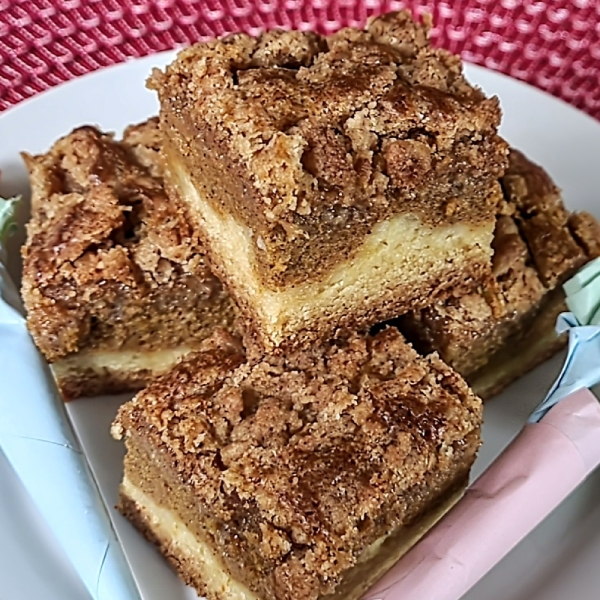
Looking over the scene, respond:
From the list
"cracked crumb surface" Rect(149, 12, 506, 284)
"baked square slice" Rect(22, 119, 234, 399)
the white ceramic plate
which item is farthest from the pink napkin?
"baked square slice" Rect(22, 119, 234, 399)

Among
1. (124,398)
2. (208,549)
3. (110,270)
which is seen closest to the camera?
(208,549)

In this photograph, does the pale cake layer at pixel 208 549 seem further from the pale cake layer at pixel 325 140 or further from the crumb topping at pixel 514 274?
the pale cake layer at pixel 325 140

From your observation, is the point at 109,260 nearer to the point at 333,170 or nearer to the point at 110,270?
the point at 110,270

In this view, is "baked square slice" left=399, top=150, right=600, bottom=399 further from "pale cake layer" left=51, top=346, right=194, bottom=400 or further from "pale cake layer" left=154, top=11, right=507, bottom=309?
"pale cake layer" left=51, top=346, right=194, bottom=400

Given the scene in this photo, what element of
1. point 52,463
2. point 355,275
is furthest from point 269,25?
point 52,463

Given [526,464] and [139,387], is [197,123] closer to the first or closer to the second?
[139,387]

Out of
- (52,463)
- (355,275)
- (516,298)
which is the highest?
(355,275)
